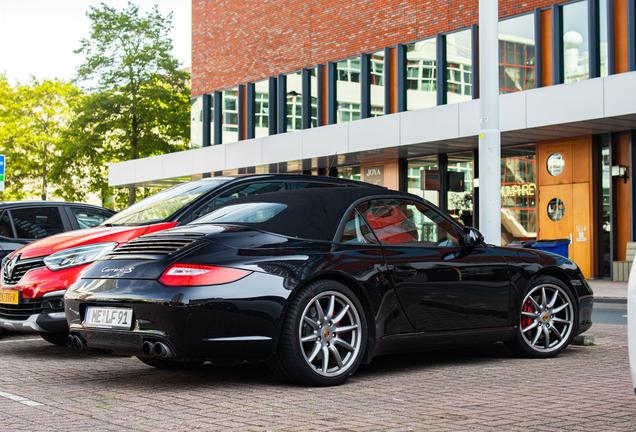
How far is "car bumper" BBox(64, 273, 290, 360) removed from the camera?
14.7 ft

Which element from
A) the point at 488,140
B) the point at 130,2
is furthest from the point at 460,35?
the point at 130,2

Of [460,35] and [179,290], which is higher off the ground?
[460,35]

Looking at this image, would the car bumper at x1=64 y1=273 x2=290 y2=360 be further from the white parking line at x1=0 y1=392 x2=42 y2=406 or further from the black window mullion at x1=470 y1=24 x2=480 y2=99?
the black window mullion at x1=470 y1=24 x2=480 y2=99

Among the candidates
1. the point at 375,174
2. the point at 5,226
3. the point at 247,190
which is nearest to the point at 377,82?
the point at 375,174

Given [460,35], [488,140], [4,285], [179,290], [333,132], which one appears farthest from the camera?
[333,132]

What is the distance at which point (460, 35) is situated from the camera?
22156 millimetres

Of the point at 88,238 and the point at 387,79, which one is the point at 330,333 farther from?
the point at 387,79

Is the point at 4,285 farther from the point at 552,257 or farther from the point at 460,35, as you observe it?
the point at 460,35

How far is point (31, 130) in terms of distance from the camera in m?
48.6

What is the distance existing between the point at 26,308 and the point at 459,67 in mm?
17848

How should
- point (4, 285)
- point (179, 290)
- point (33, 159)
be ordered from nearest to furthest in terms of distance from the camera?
1. point (179, 290)
2. point (4, 285)
3. point (33, 159)

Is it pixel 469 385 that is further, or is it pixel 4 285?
pixel 4 285

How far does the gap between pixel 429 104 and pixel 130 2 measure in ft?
87.2

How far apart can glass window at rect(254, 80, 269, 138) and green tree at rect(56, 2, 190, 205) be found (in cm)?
1321
